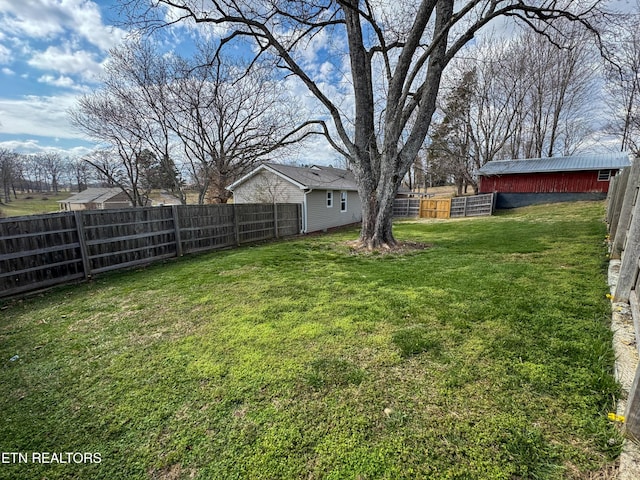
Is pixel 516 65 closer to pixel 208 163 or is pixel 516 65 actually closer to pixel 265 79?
pixel 265 79

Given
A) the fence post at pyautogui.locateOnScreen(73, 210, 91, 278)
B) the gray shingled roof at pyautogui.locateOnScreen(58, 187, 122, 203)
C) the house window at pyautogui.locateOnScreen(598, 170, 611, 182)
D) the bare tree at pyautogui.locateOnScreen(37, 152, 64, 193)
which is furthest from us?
the bare tree at pyautogui.locateOnScreen(37, 152, 64, 193)

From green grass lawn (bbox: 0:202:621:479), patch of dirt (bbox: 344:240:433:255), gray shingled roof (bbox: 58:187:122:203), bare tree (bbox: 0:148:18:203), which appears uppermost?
bare tree (bbox: 0:148:18:203)

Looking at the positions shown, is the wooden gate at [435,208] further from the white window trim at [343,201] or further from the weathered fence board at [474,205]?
the white window trim at [343,201]

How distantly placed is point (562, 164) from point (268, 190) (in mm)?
19351

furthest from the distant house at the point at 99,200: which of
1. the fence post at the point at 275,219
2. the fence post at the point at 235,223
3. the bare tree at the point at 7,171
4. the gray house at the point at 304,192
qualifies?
the fence post at the point at 235,223

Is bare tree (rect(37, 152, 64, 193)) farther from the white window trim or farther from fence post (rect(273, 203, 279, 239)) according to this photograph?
fence post (rect(273, 203, 279, 239))

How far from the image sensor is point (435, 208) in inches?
739

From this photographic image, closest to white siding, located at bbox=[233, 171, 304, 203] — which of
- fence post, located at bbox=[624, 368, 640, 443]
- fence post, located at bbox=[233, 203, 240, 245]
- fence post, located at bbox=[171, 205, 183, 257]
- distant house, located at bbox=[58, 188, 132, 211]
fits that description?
fence post, located at bbox=[233, 203, 240, 245]

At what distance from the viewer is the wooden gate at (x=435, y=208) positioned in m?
18.3

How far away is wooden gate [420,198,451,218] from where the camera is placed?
18328 millimetres

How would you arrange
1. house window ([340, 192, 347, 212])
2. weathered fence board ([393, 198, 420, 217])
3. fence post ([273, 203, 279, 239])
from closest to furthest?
fence post ([273, 203, 279, 239]) < house window ([340, 192, 347, 212]) < weathered fence board ([393, 198, 420, 217])

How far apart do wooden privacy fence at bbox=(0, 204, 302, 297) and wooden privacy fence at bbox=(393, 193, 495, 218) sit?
11611mm

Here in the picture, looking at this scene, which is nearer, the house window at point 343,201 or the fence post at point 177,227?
the fence post at point 177,227

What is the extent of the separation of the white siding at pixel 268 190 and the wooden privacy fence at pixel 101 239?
3999 millimetres
